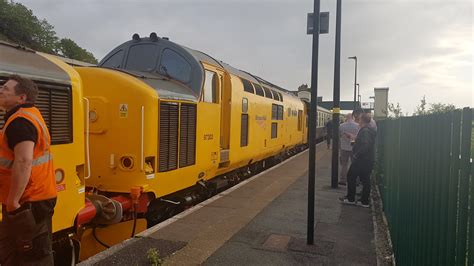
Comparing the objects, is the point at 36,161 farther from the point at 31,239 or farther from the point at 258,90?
the point at 258,90

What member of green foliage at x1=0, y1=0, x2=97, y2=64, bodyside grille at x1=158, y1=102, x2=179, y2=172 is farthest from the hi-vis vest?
green foliage at x1=0, y1=0, x2=97, y2=64

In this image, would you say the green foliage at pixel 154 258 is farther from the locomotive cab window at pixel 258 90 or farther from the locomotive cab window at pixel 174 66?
the locomotive cab window at pixel 258 90

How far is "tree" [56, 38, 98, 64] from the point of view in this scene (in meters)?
83.7

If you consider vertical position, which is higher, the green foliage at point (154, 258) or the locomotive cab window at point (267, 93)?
the locomotive cab window at point (267, 93)

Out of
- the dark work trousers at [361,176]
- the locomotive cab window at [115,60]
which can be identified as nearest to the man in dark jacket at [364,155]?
the dark work trousers at [361,176]

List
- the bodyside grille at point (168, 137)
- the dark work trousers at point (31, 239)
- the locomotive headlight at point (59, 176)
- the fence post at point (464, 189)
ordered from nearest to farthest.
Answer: the fence post at point (464, 189)
the dark work trousers at point (31, 239)
the locomotive headlight at point (59, 176)
the bodyside grille at point (168, 137)

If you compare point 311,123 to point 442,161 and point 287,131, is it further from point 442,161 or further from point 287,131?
point 287,131

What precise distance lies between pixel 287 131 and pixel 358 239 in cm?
1003

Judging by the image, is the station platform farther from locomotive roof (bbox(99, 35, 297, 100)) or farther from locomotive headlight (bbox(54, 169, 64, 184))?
locomotive roof (bbox(99, 35, 297, 100))

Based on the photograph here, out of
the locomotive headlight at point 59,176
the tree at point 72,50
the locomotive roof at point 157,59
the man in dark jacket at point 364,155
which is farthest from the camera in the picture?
the tree at point 72,50

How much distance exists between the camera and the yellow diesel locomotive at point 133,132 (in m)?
4.14

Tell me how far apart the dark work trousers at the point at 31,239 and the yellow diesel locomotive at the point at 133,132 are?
947mm

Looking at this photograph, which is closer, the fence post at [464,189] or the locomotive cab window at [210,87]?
the fence post at [464,189]

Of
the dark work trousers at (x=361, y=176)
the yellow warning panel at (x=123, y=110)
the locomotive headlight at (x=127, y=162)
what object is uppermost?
the yellow warning panel at (x=123, y=110)
